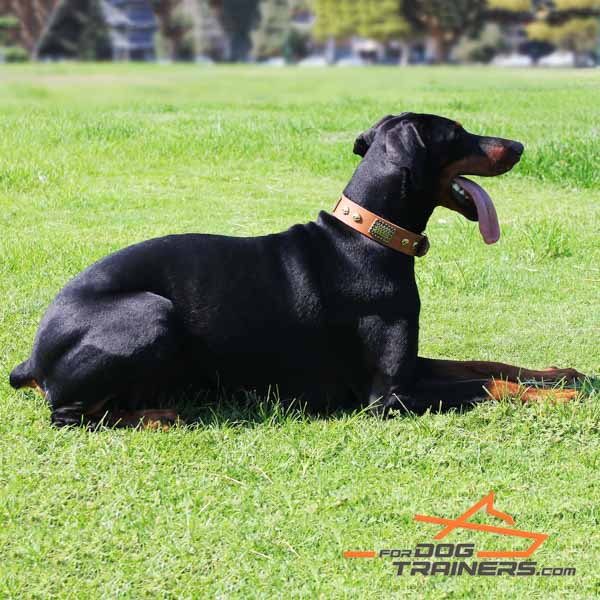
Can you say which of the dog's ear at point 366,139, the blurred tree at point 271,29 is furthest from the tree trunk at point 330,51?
the dog's ear at point 366,139

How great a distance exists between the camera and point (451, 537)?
3.50m

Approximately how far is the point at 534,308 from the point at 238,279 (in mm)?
2791

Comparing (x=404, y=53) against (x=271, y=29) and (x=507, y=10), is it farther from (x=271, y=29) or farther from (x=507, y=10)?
(x=271, y=29)

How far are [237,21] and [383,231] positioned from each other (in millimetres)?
29958

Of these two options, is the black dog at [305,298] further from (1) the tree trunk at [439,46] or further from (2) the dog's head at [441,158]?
(1) the tree trunk at [439,46]

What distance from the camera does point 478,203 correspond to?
4.43m

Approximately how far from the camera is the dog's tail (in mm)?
4617

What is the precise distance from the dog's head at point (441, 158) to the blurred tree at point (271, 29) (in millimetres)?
30828

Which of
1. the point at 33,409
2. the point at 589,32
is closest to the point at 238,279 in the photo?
the point at 33,409

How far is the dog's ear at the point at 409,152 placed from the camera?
4301 millimetres

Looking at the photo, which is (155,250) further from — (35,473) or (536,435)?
(536,435)

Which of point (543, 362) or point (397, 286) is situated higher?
point (397, 286)

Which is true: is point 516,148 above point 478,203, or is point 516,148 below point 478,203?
Answer: above

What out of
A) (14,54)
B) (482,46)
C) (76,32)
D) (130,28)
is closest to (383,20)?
(482,46)
